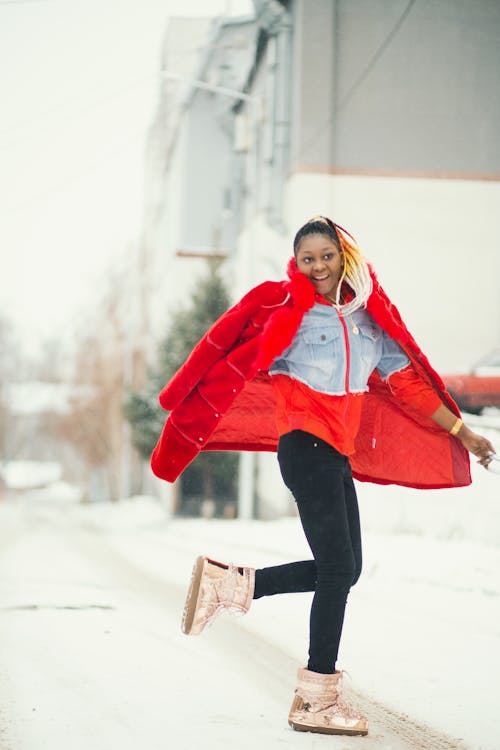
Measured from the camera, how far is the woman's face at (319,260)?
3688mm

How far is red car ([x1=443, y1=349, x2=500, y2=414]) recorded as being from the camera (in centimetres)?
1198

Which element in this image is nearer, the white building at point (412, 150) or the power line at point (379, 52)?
the white building at point (412, 150)

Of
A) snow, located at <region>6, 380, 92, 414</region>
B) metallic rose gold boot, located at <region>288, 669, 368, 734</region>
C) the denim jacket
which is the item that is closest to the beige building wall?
the denim jacket

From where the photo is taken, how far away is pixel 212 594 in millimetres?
3748

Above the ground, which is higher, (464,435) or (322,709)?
(464,435)

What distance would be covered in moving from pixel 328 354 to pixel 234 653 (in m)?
1.96

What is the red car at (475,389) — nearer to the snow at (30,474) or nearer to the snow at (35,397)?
the snow at (35,397)

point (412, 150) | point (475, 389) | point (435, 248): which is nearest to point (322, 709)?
point (475, 389)

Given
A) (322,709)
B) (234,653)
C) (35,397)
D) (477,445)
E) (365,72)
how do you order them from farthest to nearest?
(35,397)
(365,72)
(234,653)
(477,445)
(322,709)

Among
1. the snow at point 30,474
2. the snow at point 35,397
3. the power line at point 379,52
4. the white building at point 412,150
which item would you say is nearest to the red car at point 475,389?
the white building at point 412,150

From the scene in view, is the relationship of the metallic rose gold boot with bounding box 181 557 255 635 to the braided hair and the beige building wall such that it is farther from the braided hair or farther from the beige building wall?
the beige building wall

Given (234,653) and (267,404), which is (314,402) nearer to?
(267,404)

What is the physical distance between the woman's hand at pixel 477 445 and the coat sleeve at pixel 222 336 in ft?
3.01

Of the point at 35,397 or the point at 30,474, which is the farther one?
the point at 30,474
